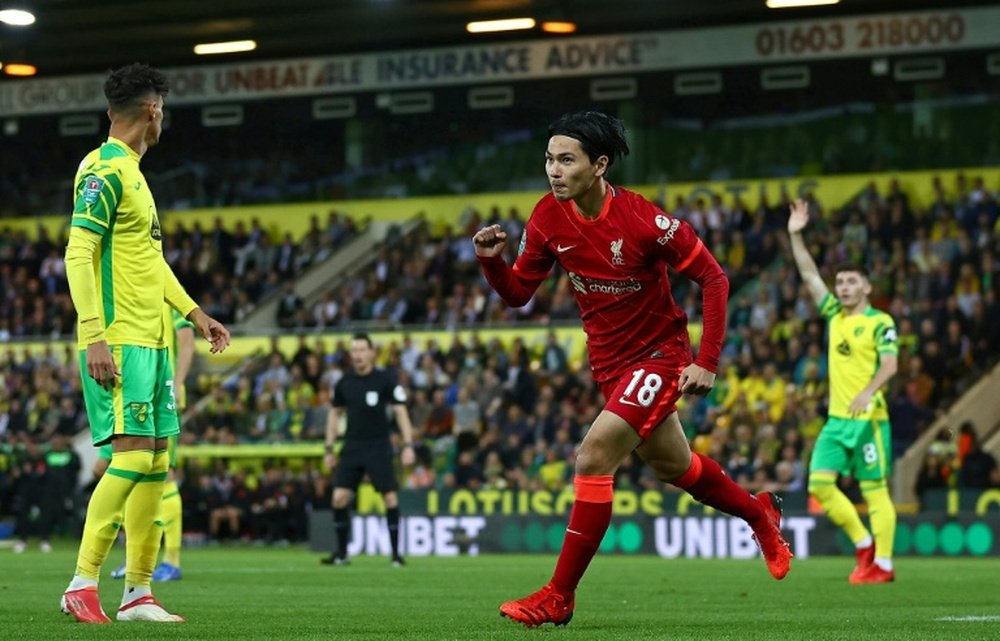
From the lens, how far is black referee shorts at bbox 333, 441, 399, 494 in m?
16.9

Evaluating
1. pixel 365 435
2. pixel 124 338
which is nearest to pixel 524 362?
pixel 365 435

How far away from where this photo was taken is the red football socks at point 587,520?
313 inches

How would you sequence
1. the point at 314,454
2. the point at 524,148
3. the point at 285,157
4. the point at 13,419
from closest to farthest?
the point at 314,454 < the point at 13,419 < the point at 524,148 < the point at 285,157

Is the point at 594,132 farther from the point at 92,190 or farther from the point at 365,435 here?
the point at 365,435

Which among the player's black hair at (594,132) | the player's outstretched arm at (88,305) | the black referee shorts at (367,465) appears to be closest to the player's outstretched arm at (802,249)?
the player's black hair at (594,132)

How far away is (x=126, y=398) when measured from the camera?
8.01 meters

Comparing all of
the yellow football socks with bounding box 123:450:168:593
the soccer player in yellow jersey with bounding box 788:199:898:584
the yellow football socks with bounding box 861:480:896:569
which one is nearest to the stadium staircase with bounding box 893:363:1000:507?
the yellow football socks with bounding box 861:480:896:569

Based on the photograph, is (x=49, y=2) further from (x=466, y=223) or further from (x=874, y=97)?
(x=874, y=97)

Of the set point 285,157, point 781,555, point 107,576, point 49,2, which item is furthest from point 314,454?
point 781,555

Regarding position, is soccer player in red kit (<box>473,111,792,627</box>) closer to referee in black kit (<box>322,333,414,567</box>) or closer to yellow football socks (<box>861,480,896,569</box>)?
yellow football socks (<box>861,480,896,569</box>)

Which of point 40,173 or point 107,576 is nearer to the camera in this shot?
point 107,576

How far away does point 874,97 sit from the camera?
103 ft

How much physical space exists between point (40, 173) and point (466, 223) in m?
10.9

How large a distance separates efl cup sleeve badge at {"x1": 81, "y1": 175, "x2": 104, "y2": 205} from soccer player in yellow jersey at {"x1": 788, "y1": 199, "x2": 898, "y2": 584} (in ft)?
21.3
